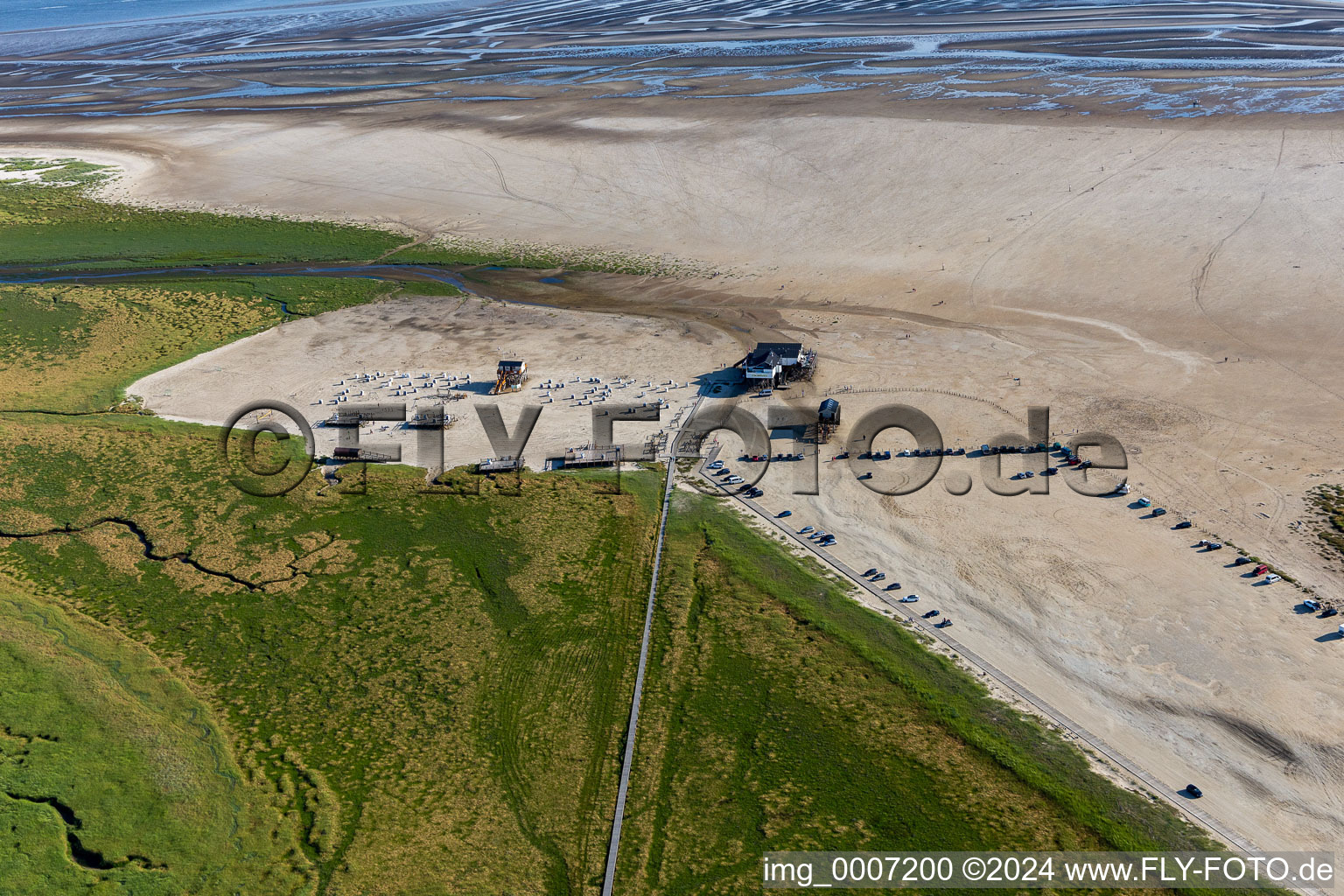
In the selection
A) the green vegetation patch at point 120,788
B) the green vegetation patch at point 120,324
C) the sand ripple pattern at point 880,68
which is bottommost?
the green vegetation patch at point 120,788

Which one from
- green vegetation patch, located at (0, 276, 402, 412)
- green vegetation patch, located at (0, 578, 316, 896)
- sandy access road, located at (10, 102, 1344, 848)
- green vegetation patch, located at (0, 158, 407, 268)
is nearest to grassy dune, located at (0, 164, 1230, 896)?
green vegetation patch, located at (0, 578, 316, 896)

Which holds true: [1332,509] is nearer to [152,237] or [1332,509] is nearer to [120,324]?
[120,324]

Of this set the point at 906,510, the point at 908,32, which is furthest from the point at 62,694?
the point at 908,32

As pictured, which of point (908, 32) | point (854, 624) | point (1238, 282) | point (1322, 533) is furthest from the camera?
point (908, 32)

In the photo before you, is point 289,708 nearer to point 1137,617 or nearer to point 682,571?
point 682,571

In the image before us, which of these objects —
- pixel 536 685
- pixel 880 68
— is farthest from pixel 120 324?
pixel 880 68

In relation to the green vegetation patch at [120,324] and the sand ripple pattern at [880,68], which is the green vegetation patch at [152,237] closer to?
the green vegetation patch at [120,324]

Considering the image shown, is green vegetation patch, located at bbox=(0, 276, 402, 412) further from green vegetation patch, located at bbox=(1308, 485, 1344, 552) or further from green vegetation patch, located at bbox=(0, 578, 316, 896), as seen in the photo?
green vegetation patch, located at bbox=(1308, 485, 1344, 552)

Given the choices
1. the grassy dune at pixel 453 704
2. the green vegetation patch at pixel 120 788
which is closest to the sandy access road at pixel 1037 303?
the grassy dune at pixel 453 704
